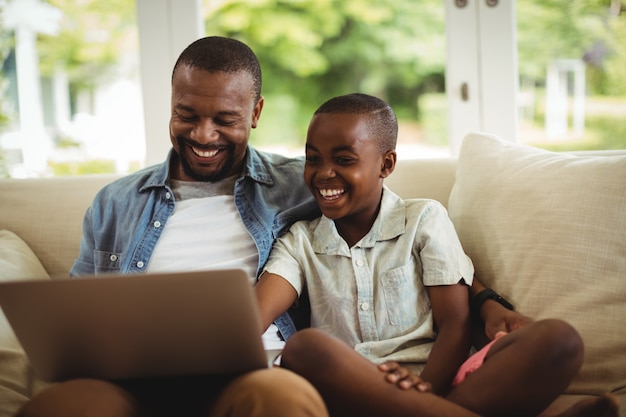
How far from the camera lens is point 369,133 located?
4.83ft

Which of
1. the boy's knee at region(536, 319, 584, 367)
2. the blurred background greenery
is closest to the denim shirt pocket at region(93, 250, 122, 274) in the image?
the boy's knee at region(536, 319, 584, 367)

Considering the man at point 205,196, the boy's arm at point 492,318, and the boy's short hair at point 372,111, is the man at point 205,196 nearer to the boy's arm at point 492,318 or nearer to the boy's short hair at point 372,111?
the boy's short hair at point 372,111

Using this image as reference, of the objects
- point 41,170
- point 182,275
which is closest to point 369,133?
point 182,275

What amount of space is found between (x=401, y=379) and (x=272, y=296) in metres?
0.41

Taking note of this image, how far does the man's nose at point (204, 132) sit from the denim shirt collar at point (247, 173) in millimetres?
136

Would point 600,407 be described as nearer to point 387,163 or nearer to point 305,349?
point 305,349

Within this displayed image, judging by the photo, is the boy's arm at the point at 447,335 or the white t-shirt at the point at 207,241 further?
the white t-shirt at the point at 207,241

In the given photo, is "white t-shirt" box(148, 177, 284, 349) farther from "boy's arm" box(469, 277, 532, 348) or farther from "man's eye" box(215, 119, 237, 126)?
"boy's arm" box(469, 277, 532, 348)

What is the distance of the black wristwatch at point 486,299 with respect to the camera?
1.40 metres

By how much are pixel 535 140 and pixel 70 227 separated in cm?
188

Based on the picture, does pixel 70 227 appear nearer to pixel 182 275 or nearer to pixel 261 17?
pixel 182 275

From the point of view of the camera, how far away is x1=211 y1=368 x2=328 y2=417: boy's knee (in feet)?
2.94

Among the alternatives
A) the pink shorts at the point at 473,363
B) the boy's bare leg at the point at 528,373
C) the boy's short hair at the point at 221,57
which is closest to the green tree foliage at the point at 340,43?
the boy's short hair at the point at 221,57

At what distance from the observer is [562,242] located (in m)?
1.39
